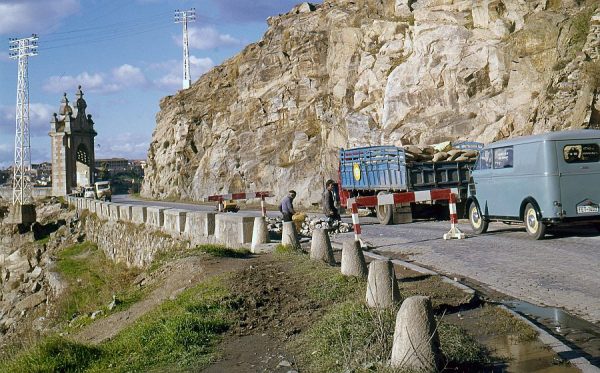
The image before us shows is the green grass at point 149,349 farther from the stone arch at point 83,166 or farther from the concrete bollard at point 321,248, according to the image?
the stone arch at point 83,166

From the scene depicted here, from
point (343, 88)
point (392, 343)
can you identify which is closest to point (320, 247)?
point (392, 343)

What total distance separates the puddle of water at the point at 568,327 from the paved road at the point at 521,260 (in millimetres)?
218

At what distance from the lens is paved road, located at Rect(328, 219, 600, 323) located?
9.29m

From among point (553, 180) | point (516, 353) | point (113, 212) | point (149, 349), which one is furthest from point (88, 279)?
point (516, 353)

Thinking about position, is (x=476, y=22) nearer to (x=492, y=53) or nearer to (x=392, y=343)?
(x=492, y=53)

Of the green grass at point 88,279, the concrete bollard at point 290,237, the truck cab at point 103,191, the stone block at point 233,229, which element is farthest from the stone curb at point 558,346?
the truck cab at point 103,191

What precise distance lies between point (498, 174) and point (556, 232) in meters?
1.78

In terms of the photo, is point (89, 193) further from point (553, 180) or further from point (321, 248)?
point (553, 180)

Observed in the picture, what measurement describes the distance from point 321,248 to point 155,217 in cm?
1463

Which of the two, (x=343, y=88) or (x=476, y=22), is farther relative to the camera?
(x=343, y=88)

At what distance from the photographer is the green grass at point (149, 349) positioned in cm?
741

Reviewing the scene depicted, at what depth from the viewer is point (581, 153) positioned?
47.1ft

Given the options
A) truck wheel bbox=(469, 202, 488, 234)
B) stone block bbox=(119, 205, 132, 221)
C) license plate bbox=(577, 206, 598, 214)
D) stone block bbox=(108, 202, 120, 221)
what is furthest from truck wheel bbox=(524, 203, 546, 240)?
stone block bbox=(108, 202, 120, 221)

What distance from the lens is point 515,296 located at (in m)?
9.34
